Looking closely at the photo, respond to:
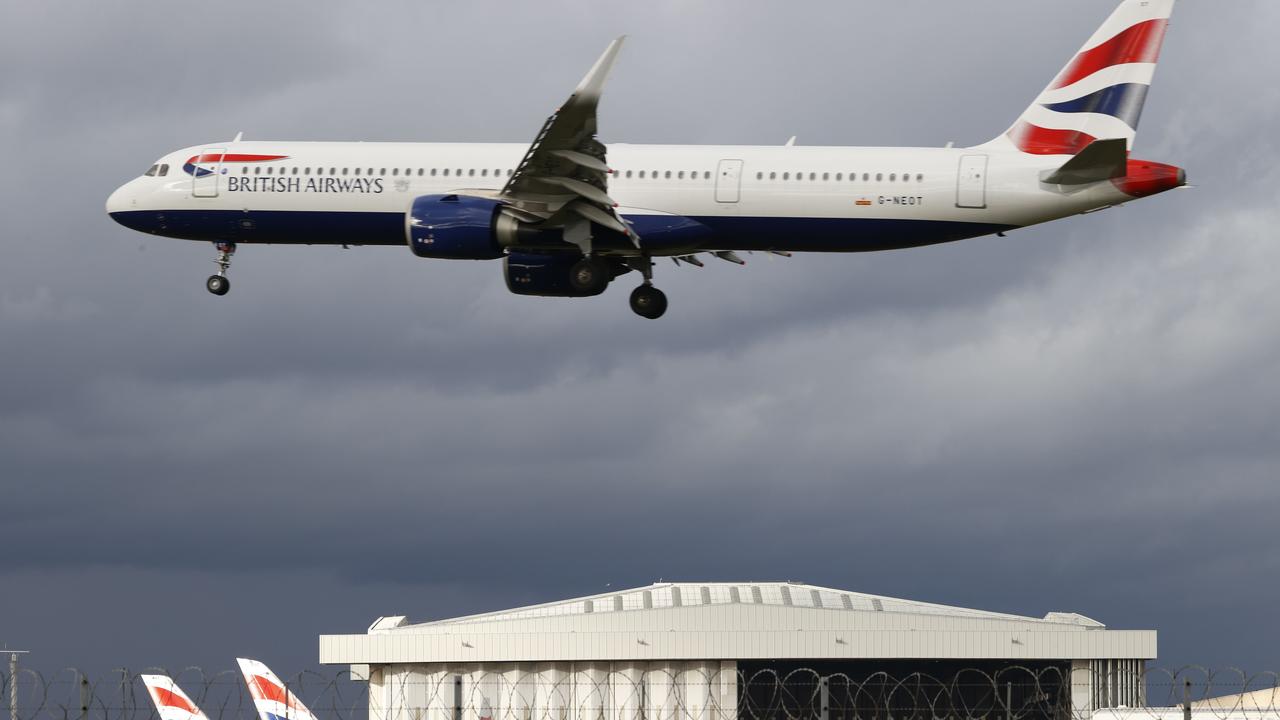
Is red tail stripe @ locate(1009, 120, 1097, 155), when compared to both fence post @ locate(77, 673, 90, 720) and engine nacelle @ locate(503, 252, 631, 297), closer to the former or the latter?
engine nacelle @ locate(503, 252, 631, 297)

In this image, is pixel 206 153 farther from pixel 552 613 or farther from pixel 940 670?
pixel 940 670

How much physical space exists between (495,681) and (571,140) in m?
44.9

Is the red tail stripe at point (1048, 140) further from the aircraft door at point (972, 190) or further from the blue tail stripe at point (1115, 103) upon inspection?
the aircraft door at point (972, 190)

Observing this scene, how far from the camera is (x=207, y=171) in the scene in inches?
2559

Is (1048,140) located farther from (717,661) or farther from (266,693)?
(717,661)

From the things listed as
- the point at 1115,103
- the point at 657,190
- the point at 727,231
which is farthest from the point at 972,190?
the point at 657,190

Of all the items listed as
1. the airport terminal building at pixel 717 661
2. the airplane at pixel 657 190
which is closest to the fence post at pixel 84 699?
the airplane at pixel 657 190

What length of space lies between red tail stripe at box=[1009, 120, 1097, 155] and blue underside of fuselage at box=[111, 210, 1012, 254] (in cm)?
287

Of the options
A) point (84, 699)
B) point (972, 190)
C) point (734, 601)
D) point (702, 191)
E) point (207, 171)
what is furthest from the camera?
point (734, 601)

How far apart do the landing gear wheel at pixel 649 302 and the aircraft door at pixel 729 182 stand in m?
5.00

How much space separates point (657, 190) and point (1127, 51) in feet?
48.0

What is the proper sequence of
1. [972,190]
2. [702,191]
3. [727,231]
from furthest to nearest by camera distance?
[702,191] < [727,231] < [972,190]

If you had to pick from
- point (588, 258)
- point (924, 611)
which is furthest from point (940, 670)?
point (588, 258)

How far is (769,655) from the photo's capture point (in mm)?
94375
